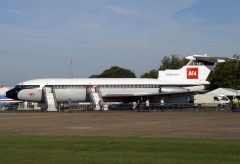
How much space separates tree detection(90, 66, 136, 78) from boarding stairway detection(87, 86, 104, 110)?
81179 millimetres

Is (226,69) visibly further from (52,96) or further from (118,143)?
(118,143)

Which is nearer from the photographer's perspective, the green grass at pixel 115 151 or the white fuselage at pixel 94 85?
the green grass at pixel 115 151

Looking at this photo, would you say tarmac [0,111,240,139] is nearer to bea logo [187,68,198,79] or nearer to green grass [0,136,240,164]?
green grass [0,136,240,164]

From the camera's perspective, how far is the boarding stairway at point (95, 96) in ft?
196

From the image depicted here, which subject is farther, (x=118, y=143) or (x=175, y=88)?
(x=175, y=88)

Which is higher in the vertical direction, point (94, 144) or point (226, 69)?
point (226, 69)

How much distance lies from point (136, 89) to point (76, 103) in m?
8.07

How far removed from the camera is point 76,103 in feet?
215

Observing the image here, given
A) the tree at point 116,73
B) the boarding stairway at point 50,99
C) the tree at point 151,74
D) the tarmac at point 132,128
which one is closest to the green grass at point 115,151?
the tarmac at point 132,128

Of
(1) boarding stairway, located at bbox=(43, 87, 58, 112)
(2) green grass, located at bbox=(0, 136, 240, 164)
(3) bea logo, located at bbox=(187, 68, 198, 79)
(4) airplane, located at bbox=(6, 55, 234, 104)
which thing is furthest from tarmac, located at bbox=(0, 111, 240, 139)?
(3) bea logo, located at bbox=(187, 68, 198, 79)

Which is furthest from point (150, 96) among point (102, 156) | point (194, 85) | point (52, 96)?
point (102, 156)

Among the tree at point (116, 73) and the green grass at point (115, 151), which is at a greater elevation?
the tree at point (116, 73)

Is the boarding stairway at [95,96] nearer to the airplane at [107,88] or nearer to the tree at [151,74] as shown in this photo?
the airplane at [107,88]

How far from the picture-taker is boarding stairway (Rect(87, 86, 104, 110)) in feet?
196
